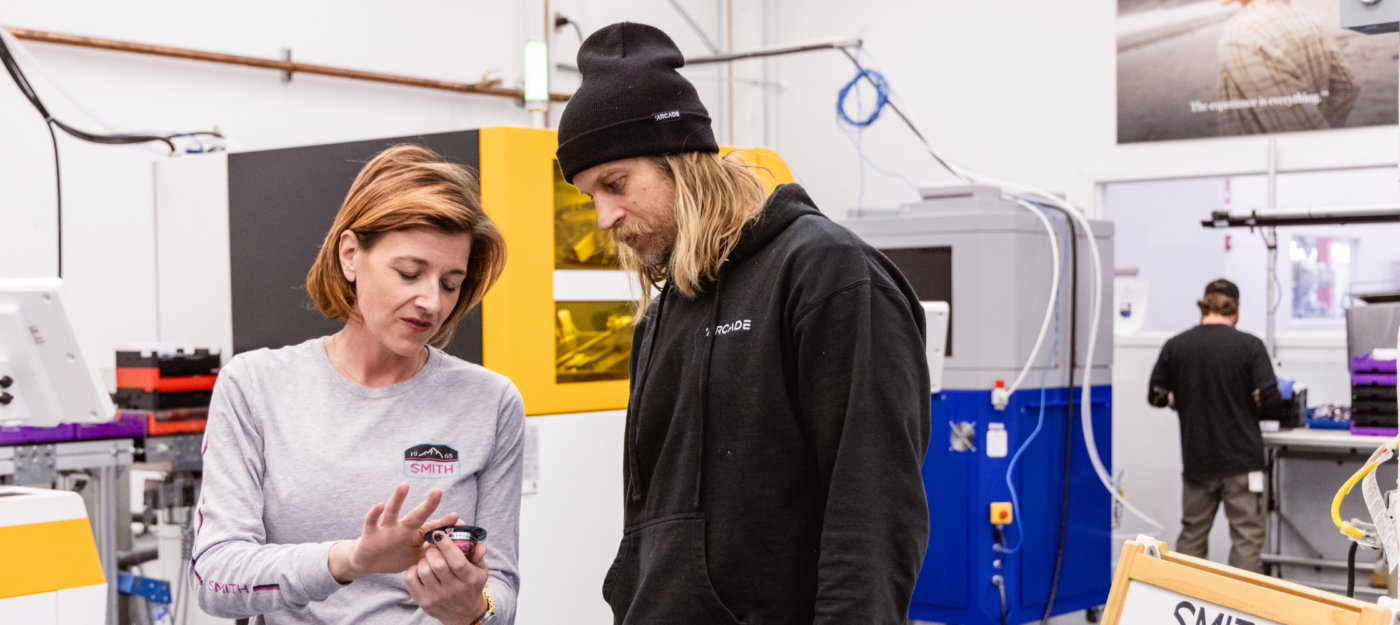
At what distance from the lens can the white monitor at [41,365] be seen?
1.74 metres

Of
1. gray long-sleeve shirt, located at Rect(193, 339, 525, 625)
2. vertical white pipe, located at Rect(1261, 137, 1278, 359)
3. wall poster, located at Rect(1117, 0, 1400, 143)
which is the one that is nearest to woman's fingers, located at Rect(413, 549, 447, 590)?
gray long-sleeve shirt, located at Rect(193, 339, 525, 625)

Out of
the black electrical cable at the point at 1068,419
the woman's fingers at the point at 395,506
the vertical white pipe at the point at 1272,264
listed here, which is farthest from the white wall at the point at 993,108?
the woman's fingers at the point at 395,506

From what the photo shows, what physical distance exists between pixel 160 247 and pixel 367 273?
91.4 inches

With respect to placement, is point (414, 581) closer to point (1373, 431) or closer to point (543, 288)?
point (543, 288)

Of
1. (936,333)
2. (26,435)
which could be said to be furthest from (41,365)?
(936,333)

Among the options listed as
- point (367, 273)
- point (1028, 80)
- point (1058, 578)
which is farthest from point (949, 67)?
point (367, 273)

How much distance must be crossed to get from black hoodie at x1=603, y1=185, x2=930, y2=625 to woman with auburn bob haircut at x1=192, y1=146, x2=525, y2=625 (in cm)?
24

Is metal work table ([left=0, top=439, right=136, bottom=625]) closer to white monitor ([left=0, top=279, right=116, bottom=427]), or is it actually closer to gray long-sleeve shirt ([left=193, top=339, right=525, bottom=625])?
white monitor ([left=0, top=279, right=116, bottom=427])

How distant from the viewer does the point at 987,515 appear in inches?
155

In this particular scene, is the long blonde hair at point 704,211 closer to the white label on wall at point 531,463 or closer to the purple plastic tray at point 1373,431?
the white label on wall at point 531,463

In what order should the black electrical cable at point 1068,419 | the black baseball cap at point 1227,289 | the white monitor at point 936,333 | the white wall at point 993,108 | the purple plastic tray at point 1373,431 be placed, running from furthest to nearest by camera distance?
the white wall at point 993,108, the black baseball cap at point 1227,289, the purple plastic tray at point 1373,431, the black electrical cable at point 1068,419, the white monitor at point 936,333

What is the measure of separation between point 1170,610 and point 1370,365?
337cm

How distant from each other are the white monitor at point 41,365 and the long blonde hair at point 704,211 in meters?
1.06

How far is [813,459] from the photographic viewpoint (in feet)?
3.88
